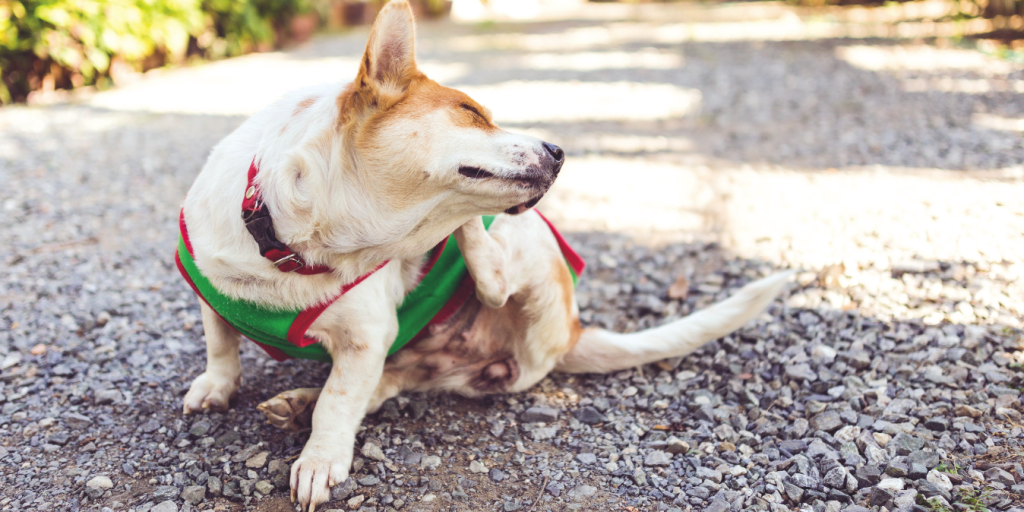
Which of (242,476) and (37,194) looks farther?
(37,194)

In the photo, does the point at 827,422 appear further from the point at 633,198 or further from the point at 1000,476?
the point at 633,198

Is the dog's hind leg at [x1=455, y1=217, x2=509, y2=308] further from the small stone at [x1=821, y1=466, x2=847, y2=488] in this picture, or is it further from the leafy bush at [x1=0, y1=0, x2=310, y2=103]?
the leafy bush at [x1=0, y1=0, x2=310, y2=103]

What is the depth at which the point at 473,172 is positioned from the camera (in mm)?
1711

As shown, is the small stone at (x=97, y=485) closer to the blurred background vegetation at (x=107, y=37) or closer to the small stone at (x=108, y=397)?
the small stone at (x=108, y=397)

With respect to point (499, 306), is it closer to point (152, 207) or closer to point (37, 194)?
point (152, 207)

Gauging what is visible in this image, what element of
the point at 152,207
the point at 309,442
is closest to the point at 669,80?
the point at 152,207

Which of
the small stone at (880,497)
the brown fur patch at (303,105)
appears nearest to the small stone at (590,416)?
the small stone at (880,497)

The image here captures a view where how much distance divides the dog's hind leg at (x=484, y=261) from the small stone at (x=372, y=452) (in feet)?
1.85

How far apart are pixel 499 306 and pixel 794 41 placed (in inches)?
366

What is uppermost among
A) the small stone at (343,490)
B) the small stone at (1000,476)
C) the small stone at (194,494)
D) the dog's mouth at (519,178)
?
the dog's mouth at (519,178)

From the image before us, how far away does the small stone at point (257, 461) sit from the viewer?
195 cm

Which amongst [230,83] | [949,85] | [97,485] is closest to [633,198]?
[97,485]

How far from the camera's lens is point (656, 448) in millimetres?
2098

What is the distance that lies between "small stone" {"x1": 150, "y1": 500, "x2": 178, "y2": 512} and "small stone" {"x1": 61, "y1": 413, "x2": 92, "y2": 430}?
528mm
